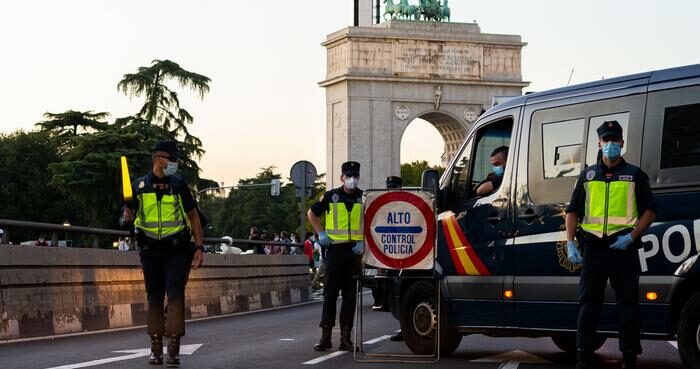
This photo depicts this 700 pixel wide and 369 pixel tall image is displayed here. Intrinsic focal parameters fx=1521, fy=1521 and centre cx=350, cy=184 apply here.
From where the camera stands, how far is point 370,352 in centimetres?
1492

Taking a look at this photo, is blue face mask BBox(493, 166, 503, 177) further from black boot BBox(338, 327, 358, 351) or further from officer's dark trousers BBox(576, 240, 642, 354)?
black boot BBox(338, 327, 358, 351)

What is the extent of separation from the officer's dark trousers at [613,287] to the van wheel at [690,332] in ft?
1.05

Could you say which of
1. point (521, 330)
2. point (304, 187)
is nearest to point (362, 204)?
point (521, 330)

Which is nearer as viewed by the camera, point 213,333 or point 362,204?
point 362,204

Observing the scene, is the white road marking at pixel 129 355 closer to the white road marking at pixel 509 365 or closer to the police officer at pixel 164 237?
the police officer at pixel 164 237

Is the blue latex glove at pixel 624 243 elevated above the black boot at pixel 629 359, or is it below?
above

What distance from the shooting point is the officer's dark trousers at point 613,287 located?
37.0ft

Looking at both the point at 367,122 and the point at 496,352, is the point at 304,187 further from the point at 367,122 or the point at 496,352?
the point at 367,122

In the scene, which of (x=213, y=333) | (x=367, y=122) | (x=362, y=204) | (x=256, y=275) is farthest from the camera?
(x=367, y=122)

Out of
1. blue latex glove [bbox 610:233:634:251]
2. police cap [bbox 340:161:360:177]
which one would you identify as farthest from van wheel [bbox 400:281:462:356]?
blue latex glove [bbox 610:233:634:251]

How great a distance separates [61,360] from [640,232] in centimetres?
507

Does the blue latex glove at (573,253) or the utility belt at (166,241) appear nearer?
the blue latex glove at (573,253)

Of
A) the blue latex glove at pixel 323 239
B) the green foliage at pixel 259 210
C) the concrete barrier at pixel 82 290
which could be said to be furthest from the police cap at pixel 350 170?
the green foliage at pixel 259 210

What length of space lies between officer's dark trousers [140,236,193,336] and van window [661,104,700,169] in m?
4.04
